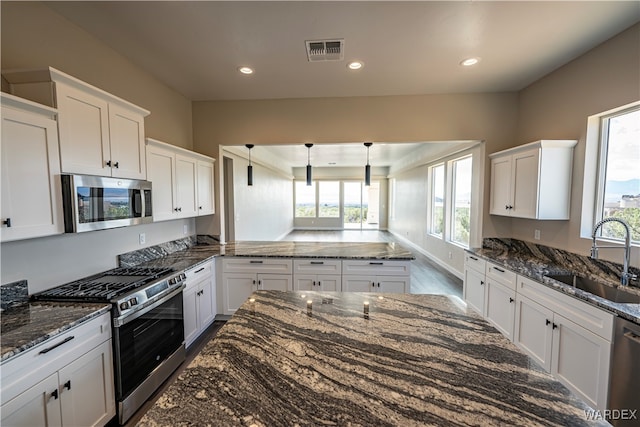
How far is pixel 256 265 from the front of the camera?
10.6 ft

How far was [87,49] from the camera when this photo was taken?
2.20m

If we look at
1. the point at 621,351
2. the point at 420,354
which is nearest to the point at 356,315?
the point at 420,354

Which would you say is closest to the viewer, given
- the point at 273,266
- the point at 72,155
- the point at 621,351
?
the point at 621,351

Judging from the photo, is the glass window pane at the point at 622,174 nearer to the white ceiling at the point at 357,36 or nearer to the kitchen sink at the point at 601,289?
the kitchen sink at the point at 601,289

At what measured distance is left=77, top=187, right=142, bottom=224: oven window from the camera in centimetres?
174

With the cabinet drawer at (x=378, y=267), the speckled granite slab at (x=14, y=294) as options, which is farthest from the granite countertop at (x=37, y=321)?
the cabinet drawer at (x=378, y=267)

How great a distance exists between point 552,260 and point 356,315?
265cm

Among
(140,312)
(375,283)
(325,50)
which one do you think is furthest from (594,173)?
(140,312)

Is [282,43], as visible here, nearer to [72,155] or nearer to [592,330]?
[72,155]

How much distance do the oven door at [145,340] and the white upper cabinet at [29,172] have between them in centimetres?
78

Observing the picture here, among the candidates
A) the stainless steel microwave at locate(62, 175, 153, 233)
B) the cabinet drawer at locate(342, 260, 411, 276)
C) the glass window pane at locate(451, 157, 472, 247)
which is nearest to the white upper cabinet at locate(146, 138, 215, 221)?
the stainless steel microwave at locate(62, 175, 153, 233)

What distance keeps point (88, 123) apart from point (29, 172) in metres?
0.52

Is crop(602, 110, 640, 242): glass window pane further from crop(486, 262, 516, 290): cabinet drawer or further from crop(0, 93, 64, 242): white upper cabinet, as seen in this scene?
crop(0, 93, 64, 242): white upper cabinet

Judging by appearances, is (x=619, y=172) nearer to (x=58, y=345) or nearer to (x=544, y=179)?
(x=544, y=179)
